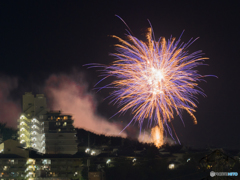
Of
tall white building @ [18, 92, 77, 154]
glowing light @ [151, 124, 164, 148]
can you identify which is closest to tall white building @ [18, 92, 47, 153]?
tall white building @ [18, 92, 77, 154]

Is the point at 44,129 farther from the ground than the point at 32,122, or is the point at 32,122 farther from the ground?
the point at 32,122

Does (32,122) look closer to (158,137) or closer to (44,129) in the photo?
(44,129)

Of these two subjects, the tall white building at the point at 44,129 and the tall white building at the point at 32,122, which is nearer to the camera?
the tall white building at the point at 44,129

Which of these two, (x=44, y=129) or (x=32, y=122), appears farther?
(x=32, y=122)

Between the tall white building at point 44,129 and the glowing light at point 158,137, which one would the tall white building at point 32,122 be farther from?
the glowing light at point 158,137

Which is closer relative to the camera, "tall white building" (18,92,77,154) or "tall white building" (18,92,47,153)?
"tall white building" (18,92,77,154)

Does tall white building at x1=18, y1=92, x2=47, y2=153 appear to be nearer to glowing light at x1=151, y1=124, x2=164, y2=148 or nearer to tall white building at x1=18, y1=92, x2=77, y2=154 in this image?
tall white building at x1=18, y1=92, x2=77, y2=154

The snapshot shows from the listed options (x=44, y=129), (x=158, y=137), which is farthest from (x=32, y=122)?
(x=158, y=137)

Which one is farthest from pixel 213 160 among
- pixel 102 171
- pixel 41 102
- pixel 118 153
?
pixel 41 102

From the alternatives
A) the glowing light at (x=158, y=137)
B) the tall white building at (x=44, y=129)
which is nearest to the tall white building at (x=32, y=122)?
the tall white building at (x=44, y=129)
